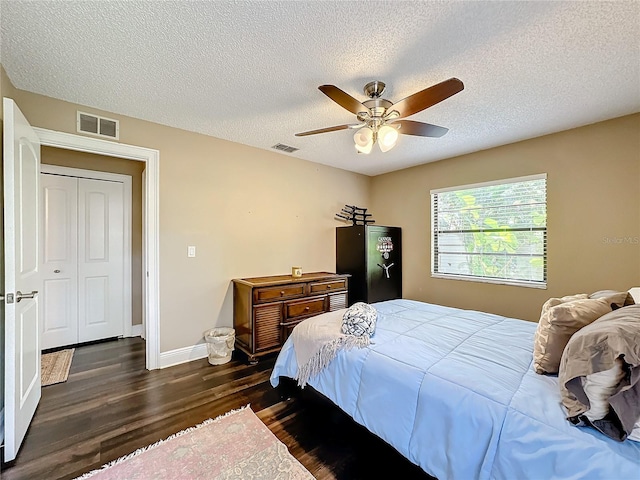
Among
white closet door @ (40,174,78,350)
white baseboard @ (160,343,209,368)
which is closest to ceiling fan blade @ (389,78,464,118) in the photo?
white baseboard @ (160,343,209,368)

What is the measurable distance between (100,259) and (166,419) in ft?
8.67

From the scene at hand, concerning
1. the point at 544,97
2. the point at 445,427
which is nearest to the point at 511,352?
the point at 445,427

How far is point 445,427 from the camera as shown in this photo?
4.00ft

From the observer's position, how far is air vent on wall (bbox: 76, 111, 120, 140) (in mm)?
2434

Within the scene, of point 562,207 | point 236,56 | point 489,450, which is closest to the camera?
point 489,450

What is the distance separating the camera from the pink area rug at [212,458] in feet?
4.99

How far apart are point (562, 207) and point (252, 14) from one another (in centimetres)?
337

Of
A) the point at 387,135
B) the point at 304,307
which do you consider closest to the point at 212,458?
the point at 304,307

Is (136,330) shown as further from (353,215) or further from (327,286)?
(353,215)

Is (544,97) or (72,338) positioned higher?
(544,97)

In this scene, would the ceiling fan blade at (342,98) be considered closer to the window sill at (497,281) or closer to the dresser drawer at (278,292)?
the dresser drawer at (278,292)

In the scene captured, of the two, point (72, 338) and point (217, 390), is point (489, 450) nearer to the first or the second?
point (217, 390)

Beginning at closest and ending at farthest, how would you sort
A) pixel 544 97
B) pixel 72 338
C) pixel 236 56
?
pixel 236 56, pixel 544 97, pixel 72 338

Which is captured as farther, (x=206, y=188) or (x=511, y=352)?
(x=206, y=188)
